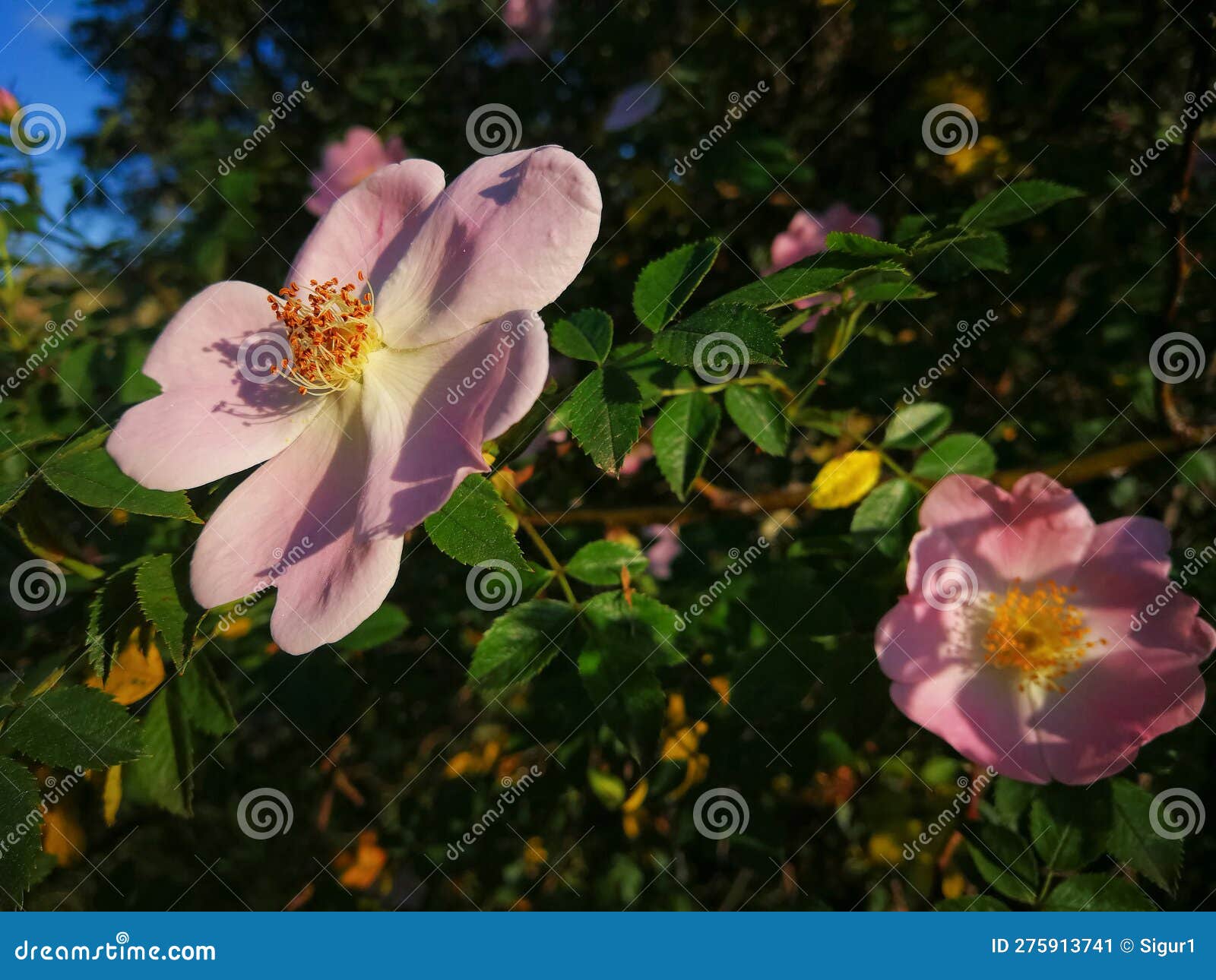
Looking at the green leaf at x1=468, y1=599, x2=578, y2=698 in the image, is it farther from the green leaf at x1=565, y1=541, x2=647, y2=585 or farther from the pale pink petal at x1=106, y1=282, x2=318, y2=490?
the pale pink petal at x1=106, y1=282, x2=318, y2=490

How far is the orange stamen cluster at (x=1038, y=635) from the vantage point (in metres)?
1.50

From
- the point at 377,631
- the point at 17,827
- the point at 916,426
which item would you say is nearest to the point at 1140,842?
the point at 916,426

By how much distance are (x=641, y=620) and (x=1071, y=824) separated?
74cm

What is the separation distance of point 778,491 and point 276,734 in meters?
2.47

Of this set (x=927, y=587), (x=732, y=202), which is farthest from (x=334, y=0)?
(x=927, y=587)

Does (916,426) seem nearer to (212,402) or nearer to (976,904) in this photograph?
(976,904)

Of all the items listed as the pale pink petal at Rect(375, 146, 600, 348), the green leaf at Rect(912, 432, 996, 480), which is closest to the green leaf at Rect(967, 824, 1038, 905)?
the green leaf at Rect(912, 432, 996, 480)

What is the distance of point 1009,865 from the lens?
1310mm

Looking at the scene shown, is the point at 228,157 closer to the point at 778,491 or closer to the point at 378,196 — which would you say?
the point at 378,196

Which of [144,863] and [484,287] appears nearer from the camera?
[484,287]

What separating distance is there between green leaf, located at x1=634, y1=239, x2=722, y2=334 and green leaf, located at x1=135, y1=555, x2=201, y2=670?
0.73 metres

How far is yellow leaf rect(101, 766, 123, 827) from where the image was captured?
4.58 feet

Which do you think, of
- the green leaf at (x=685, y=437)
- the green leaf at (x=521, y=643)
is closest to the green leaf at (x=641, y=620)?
the green leaf at (x=521, y=643)

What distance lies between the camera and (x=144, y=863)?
2119mm
